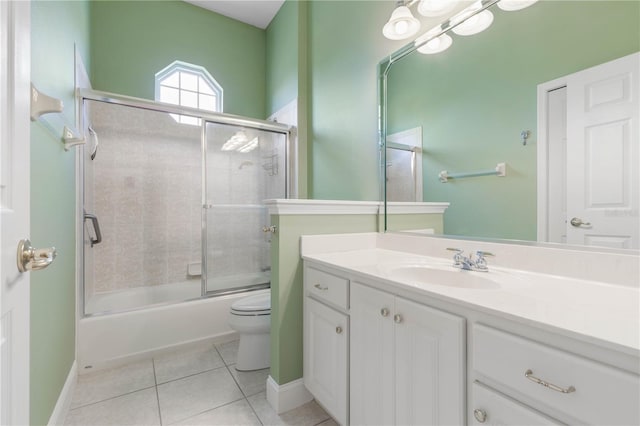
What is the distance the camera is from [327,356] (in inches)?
51.0

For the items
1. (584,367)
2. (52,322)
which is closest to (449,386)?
(584,367)

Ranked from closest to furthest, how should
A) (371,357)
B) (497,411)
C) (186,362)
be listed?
(497,411), (371,357), (186,362)

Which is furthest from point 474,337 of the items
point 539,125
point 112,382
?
point 112,382

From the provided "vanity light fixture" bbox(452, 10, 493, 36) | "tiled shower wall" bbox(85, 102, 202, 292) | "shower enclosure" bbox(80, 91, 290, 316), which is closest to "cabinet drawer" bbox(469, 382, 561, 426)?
"vanity light fixture" bbox(452, 10, 493, 36)

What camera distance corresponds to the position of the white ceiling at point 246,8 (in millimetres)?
2945

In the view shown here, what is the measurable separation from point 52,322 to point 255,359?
3.55ft

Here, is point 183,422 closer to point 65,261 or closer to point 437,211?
point 65,261

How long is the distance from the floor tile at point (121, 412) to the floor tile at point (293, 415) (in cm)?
49

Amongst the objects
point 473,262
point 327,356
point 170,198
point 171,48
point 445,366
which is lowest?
point 327,356

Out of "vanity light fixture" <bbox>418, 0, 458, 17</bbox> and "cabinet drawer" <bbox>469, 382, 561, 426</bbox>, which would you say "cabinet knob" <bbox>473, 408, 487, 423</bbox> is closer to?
"cabinet drawer" <bbox>469, 382, 561, 426</bbox>

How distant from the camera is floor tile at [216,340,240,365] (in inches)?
77.3

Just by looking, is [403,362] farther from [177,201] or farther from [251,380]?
[177,201]

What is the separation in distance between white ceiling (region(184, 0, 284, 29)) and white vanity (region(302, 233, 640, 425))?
279cm

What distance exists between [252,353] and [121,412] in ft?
2.33
